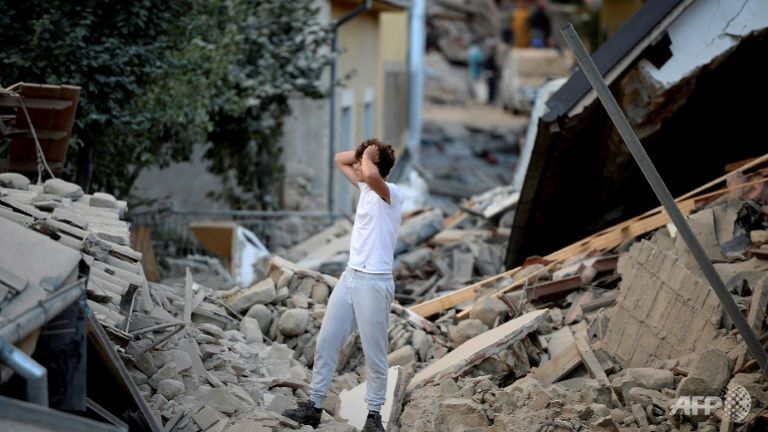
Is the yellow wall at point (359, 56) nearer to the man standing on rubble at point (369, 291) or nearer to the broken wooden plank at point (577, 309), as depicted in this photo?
the broken wooden plank at point (577, 309)

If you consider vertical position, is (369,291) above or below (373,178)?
below

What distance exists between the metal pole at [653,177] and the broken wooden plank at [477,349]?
1.65 m

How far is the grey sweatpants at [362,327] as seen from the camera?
730 centimetres

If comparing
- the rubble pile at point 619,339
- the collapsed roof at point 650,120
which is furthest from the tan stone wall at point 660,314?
the collapsed roof at point 650,120

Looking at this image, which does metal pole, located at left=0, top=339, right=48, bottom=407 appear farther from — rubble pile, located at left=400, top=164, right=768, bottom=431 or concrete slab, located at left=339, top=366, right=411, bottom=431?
concrete slab, located at left=339, top=366, right=411, bottom=431

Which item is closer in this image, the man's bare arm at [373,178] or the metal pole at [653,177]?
the metal pole at [653,177]

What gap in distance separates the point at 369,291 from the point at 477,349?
1.40 metres

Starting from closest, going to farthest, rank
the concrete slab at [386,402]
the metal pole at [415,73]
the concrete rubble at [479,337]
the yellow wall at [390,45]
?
the concrete rubble at [479,337], the concrete slab at [386,402], the yellow wall at [390,45], the metal pole at [415,73]

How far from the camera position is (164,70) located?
39.3 ft

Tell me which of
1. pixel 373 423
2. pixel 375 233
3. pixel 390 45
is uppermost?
pixel 390 45

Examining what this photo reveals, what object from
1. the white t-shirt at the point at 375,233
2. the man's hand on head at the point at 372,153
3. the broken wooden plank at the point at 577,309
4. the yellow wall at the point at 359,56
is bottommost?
the broken wooden plank at the point at 577,309

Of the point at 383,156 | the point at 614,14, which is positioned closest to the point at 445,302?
the point at 383,156

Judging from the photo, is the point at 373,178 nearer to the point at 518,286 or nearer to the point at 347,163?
the point at 347,163

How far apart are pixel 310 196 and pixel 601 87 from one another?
13.5 meters
